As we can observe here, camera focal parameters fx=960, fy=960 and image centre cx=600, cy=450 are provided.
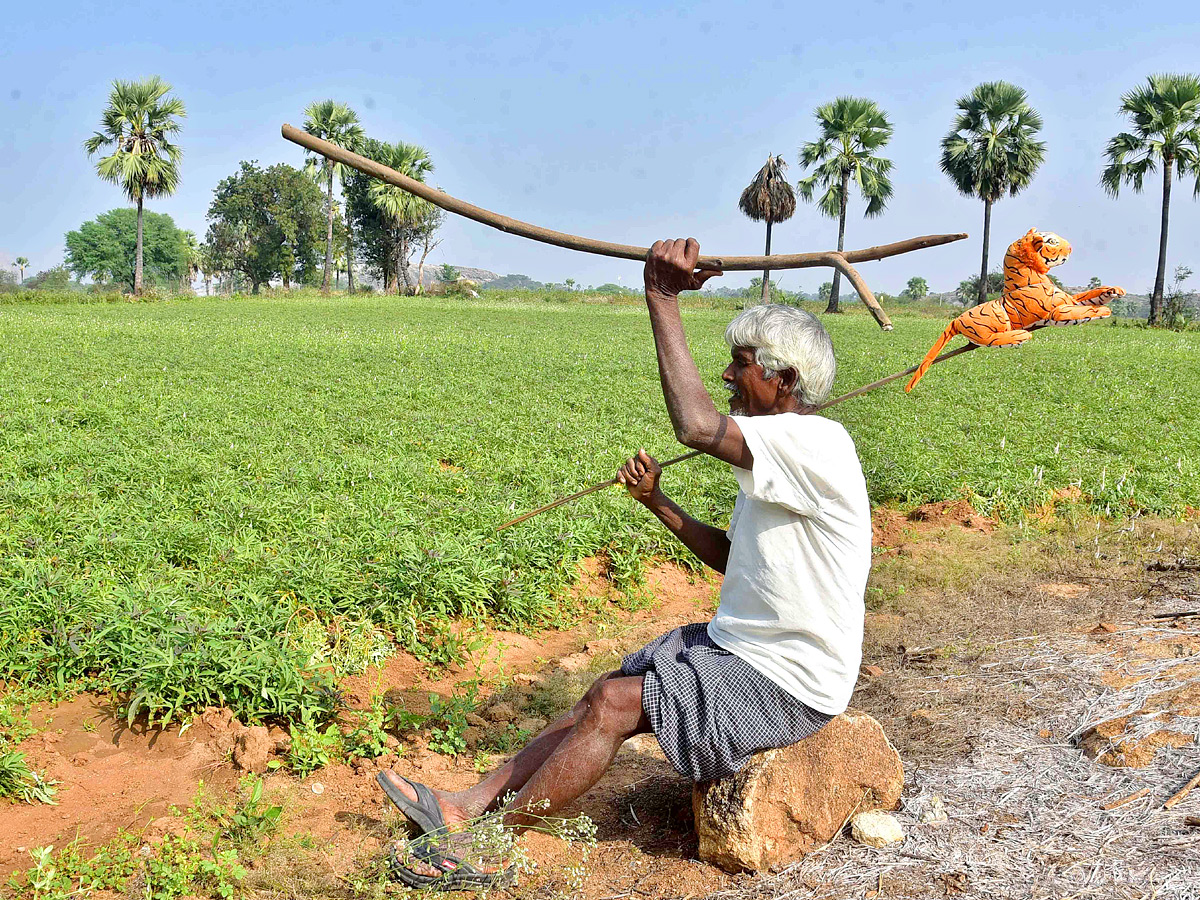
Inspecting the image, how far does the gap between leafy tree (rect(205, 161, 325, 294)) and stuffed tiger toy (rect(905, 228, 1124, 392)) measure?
46.8 metres

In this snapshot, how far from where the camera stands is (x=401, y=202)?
41.8 m

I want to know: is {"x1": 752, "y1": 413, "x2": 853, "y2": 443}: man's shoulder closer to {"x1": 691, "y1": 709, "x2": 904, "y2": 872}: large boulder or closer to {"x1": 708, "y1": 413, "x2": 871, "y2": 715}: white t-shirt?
{"x1": 708, "y1": 413, "x2": 871, "y2": 715}: white t-shirt

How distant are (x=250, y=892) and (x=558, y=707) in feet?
5.44

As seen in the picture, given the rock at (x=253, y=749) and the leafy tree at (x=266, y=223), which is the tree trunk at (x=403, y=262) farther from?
the rock at (x=253, y=749)

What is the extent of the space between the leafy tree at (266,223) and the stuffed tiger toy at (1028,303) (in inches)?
1843

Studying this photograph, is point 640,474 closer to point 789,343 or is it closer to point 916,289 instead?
point 789,343

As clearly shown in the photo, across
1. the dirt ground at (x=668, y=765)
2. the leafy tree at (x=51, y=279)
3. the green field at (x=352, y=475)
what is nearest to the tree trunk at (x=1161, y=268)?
the green field at (x=352, y=475)

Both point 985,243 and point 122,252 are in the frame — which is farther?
point 122,252

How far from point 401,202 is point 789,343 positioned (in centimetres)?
4167

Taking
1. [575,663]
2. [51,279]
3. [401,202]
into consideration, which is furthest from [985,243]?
[51,279]

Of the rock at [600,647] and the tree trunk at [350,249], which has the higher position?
the tree trunk at [350,249]

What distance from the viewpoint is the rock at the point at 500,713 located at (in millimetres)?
4078

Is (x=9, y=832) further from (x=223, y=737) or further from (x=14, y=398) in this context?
(x=14, y=398)

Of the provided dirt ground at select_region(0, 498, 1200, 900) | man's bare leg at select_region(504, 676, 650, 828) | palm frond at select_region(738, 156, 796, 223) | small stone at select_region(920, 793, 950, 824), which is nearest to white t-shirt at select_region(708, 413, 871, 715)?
man's bare leg at select_region(504, 676, 650, 828)
